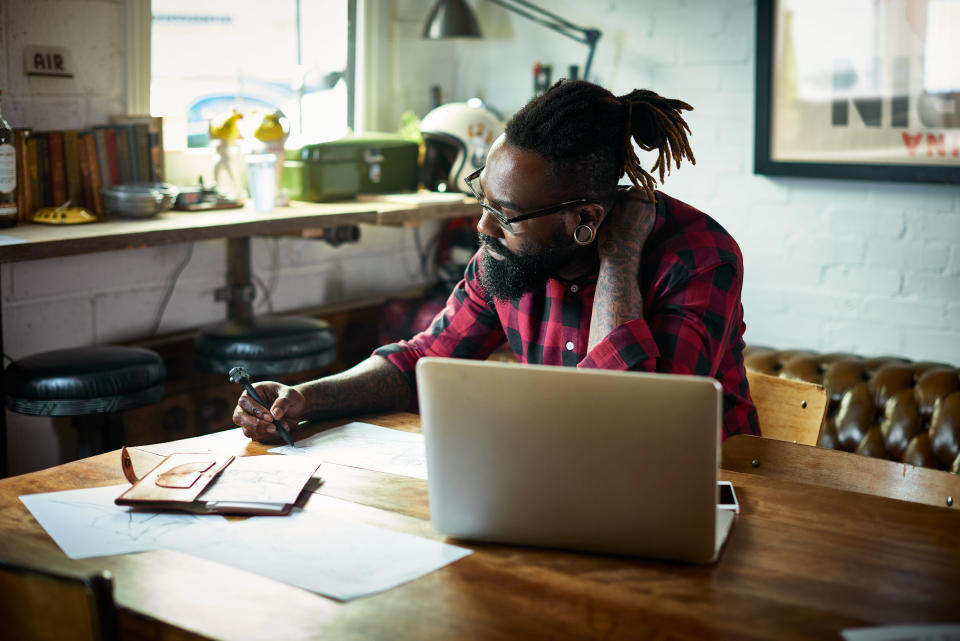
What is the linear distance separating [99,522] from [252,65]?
235cm

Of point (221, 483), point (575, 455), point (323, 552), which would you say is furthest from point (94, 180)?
point (575, 455)

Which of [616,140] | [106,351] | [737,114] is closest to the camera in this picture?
[616,140]

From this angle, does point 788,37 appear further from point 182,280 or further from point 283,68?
point 182,280

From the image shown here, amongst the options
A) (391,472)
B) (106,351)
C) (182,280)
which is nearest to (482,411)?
(391,472)

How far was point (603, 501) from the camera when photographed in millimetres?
1082

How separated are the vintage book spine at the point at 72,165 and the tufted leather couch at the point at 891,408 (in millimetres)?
1929

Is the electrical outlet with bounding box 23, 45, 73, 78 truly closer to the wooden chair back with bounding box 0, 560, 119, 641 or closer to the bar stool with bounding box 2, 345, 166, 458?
the bar stool with bounding box 2, 345, 166, 458

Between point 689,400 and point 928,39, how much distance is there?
87.6 inches

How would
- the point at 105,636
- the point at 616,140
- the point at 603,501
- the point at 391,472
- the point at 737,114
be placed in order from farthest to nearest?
the point at 737,114
the point at 616,140
the point at 391,472
the point at 603,501
the point at 105,636

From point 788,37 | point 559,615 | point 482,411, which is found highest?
point 788,37

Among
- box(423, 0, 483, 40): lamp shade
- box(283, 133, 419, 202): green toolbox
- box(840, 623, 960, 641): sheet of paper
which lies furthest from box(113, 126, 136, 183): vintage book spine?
box(840, 623, 960, 641): sheet of paper

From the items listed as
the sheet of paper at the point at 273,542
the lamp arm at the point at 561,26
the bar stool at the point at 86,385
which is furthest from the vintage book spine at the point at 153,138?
the sheet of paper at the point at 273,542

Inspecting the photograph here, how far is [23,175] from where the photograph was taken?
245 centimetres

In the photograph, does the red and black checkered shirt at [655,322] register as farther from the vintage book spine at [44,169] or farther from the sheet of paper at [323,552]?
the vintage book spine at [44,169]
